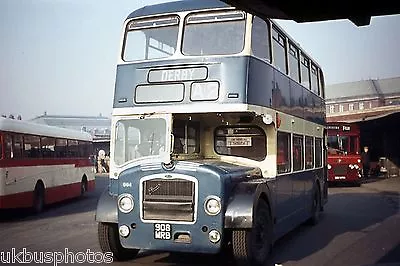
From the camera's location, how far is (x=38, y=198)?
15094mm

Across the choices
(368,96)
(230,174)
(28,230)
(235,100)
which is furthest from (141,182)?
(368,96)

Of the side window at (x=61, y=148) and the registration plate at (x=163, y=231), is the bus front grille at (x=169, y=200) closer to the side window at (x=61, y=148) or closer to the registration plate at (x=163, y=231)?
the registration plate at (x=163, y=231)

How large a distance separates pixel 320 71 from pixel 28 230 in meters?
8.61

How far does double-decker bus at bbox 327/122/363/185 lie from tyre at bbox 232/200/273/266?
1687cm

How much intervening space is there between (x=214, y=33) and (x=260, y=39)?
32.1 inches

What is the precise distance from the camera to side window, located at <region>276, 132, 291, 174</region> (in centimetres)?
890

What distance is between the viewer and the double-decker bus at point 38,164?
13.1m

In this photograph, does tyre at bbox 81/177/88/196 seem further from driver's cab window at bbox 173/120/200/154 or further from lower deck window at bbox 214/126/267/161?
lower deck window at bbox 214/126/267/161

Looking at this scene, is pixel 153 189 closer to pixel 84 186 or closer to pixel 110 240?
pixel 110 240

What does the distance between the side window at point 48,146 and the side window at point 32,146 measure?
1.14ft

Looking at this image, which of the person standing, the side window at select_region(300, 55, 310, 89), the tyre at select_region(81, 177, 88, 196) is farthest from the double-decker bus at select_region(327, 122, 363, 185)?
the side window at select_region(300, 55, 310, 89)

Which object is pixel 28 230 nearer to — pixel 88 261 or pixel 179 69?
pixel 88 261

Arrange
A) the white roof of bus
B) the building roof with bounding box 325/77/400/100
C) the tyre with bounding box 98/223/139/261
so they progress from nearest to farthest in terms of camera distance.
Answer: the tyre with bounding box 98/223/139/261 → the white roof of bus → the building roof with bounding box 325/77/400/100

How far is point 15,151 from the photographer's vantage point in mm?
13531
